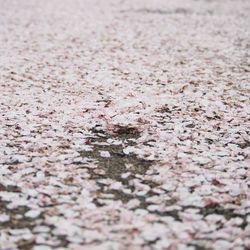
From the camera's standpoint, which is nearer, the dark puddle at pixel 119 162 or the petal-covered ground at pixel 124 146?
the petal-covered ground at pixel 124 146

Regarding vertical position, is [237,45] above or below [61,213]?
above

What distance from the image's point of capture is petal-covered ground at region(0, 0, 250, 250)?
14.4 feet

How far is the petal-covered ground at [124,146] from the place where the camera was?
173 inches

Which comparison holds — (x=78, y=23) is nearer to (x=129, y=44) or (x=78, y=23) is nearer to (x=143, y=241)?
(x=129, y=44)

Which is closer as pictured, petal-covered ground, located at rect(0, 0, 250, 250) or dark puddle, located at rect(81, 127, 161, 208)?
petal-covered ground, located at rect(0, 0, 250, 250)

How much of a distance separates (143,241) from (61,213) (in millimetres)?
983

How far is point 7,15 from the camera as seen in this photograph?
1966cm

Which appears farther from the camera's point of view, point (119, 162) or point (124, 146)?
point (124, 146)

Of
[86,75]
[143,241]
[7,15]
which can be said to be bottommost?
[143,241]

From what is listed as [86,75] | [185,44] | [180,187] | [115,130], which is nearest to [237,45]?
[185,44]

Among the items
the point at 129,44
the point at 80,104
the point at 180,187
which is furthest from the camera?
the point at 129,44

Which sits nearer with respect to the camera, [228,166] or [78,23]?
[228,166]

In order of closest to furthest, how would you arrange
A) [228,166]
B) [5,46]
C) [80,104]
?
[228,166] → [80,104] → [5,46]

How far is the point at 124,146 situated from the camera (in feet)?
20.9
